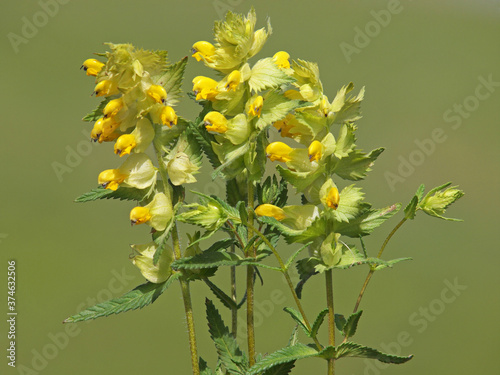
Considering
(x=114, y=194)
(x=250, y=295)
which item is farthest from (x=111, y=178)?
(x=250, y=295)

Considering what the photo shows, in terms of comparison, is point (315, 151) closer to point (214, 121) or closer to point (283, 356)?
point (214, 121)

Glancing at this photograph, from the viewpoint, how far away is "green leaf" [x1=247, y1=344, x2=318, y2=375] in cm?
73

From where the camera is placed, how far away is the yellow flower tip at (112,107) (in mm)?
744

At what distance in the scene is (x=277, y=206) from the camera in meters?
0.83

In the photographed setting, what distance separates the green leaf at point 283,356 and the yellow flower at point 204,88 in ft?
1.19

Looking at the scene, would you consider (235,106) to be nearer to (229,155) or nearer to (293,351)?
(229,155)

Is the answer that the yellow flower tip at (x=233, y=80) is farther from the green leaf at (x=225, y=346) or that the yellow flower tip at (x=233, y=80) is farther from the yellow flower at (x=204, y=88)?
the green leaf at (x=225, y=346)

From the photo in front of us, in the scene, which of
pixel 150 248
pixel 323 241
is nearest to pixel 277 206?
pixel 323 241

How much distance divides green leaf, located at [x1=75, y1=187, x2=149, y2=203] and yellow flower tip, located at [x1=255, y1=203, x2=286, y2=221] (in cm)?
16

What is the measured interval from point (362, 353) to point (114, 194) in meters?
0.41

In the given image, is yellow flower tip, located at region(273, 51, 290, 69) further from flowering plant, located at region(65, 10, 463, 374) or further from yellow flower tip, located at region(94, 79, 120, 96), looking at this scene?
yellow flower tip, located at region(94, 79, 120, 96)

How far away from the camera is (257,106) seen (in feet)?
2.47

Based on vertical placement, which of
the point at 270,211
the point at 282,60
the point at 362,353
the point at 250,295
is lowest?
the point at 362,353

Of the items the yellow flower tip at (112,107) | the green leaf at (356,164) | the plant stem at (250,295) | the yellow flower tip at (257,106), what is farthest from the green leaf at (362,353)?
the yellow flower tip at (112,107)
